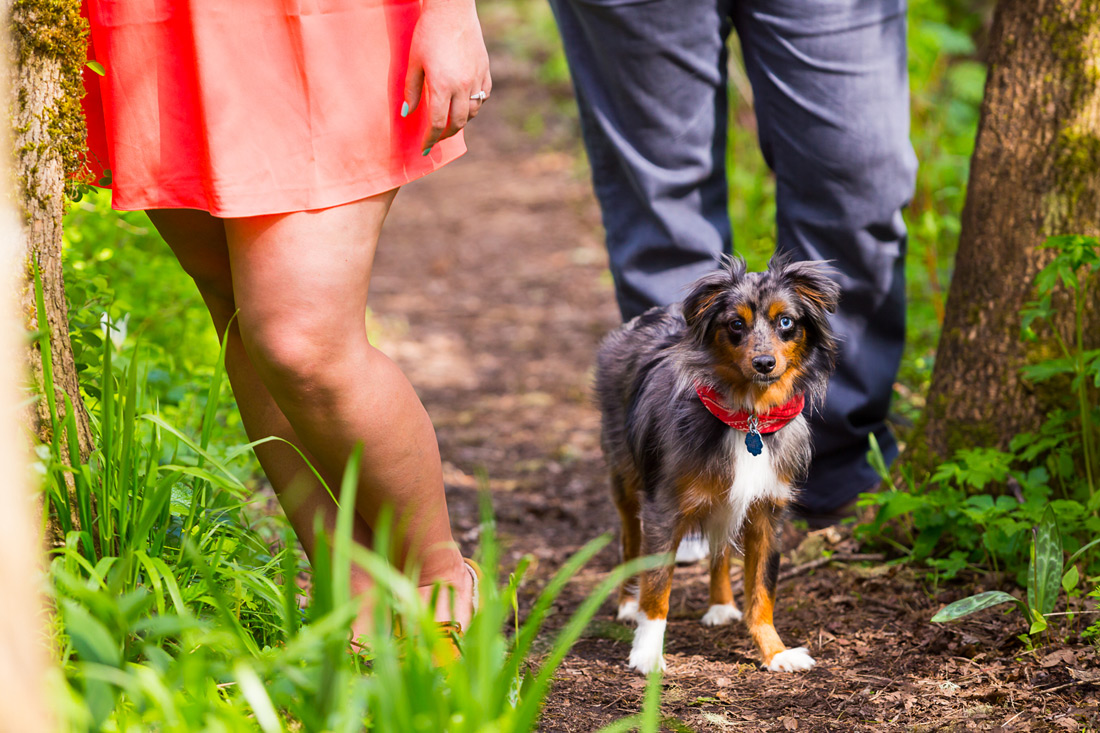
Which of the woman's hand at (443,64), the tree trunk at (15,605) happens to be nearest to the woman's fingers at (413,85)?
the woman's hand at (443,64)

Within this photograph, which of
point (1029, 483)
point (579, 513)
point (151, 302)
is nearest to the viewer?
point (1029, 483)

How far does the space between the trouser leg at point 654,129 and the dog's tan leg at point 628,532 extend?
664 mm

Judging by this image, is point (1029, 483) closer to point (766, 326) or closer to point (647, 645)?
point (766, 326)

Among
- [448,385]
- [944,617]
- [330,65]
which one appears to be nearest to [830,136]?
[944,617]

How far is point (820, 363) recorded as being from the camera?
2.72m

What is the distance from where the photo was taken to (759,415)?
261 centimetres

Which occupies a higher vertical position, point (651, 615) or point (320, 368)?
point (320, 368)

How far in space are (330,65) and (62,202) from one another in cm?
67

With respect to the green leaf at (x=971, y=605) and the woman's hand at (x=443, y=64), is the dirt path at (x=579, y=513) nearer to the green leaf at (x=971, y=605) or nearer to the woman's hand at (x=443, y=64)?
the green leaf at (x=971, y=605)

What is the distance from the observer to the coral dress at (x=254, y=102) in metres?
1.86

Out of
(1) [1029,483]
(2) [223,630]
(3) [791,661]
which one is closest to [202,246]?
(2) [223,630]

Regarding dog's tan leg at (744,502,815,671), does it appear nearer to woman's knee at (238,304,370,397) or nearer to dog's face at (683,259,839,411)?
dog's face at (683,259,839,411)

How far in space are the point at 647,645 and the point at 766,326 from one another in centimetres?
92

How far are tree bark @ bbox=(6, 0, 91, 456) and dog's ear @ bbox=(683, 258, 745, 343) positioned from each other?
61.6 inches
